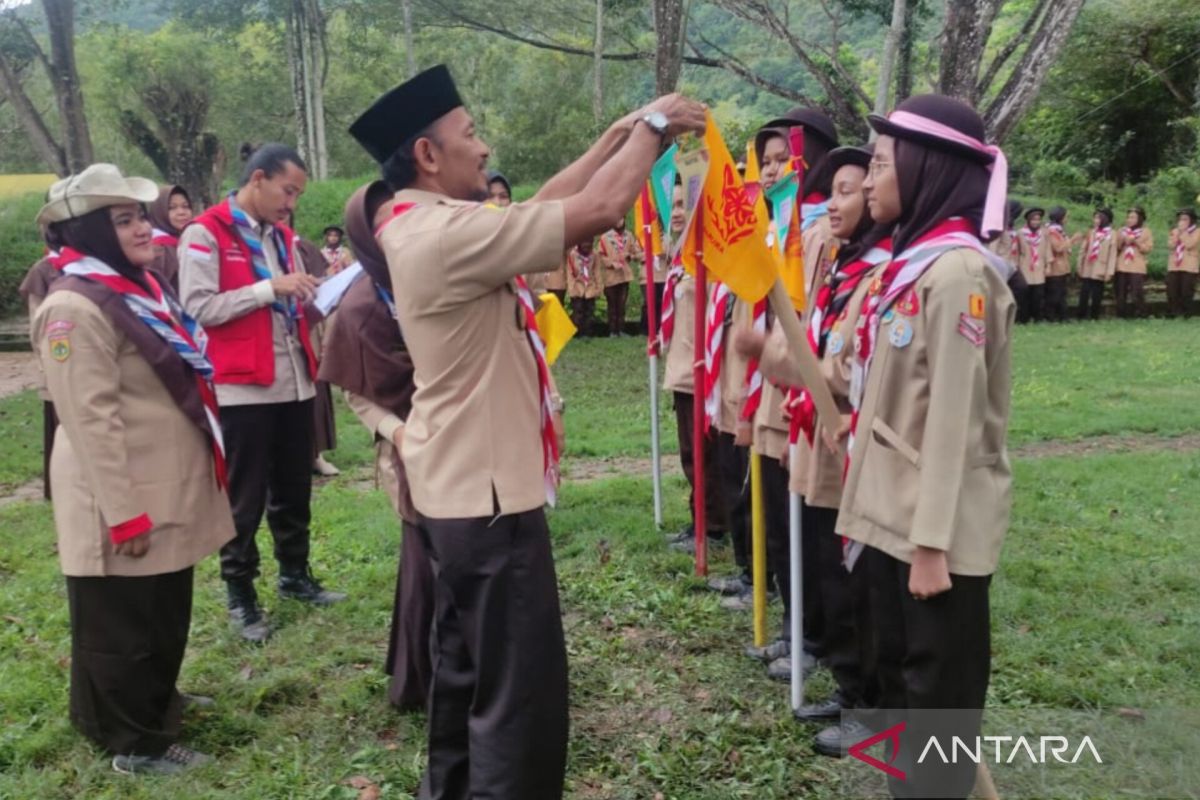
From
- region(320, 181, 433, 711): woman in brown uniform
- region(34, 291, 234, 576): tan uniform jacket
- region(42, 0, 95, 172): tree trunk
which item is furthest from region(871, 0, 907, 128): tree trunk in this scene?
region(42, 0, 95, 172): tree trunk

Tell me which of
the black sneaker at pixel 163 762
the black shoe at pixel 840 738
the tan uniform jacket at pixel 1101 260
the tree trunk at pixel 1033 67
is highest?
the tree trunk at pixel 1033 67

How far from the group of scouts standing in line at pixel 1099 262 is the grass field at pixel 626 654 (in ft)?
37.1

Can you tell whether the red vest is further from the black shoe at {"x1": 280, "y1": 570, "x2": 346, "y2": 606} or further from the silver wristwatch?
the silver wristwatch

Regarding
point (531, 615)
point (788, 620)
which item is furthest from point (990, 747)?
point (531, 615)

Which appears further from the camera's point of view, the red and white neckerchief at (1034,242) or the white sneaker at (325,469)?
the red and white neckerchief at (1034,242)

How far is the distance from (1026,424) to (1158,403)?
173cm

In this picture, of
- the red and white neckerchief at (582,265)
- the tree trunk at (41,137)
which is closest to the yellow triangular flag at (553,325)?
the tree trunk at (41,137)

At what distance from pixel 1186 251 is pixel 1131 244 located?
2.92ft

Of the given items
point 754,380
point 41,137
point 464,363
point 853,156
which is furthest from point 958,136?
point 41,137

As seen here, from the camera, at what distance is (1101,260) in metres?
17.7

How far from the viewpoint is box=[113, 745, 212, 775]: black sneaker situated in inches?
139

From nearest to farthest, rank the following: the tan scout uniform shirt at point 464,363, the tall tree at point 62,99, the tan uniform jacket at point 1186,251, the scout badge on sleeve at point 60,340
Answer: the tan scout uniform shirt at point 464,363 → the scout badge on sleeve at point 60,340 → the tall tree at point 62,99 → the tan uniform jacket at point 1186,251

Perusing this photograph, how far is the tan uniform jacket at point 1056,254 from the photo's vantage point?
1780 cm

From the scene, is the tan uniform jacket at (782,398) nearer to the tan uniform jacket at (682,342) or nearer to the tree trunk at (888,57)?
the tan uniform jacket at (682,342)
